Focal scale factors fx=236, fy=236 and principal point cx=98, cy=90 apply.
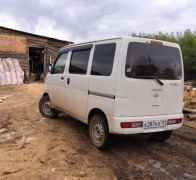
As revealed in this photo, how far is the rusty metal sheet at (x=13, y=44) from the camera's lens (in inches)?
653

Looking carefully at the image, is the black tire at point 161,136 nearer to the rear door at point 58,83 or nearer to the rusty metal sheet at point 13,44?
the rear door at point 58,83

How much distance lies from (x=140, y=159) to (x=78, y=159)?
3.61 feet

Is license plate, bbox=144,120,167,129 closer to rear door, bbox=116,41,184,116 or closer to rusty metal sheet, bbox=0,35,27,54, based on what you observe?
rear door, bbox=116,41,184,116

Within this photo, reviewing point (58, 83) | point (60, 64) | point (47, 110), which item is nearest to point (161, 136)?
point (58, 83)

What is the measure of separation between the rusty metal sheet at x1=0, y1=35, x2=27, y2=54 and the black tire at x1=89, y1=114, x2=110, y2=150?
13.9 meters

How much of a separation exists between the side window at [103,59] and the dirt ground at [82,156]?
1505mm

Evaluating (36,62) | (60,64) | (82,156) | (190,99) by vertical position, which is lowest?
(82,156)

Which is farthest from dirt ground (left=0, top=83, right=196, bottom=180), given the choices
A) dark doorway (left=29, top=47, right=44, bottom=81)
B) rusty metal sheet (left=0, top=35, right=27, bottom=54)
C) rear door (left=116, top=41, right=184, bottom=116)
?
dark doorway (left=29, top=47, right=44, bottom=81)

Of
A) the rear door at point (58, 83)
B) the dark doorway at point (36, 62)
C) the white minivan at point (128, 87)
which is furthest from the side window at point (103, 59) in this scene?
the dark doorway at point (36, 62)

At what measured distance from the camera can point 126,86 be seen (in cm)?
385

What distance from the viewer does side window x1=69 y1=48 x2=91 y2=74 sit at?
4.84 metres

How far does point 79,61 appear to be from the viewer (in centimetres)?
511

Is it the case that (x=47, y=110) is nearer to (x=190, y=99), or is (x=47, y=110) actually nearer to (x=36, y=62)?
(x=190, y=99)

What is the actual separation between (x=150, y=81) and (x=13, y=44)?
15067mm
